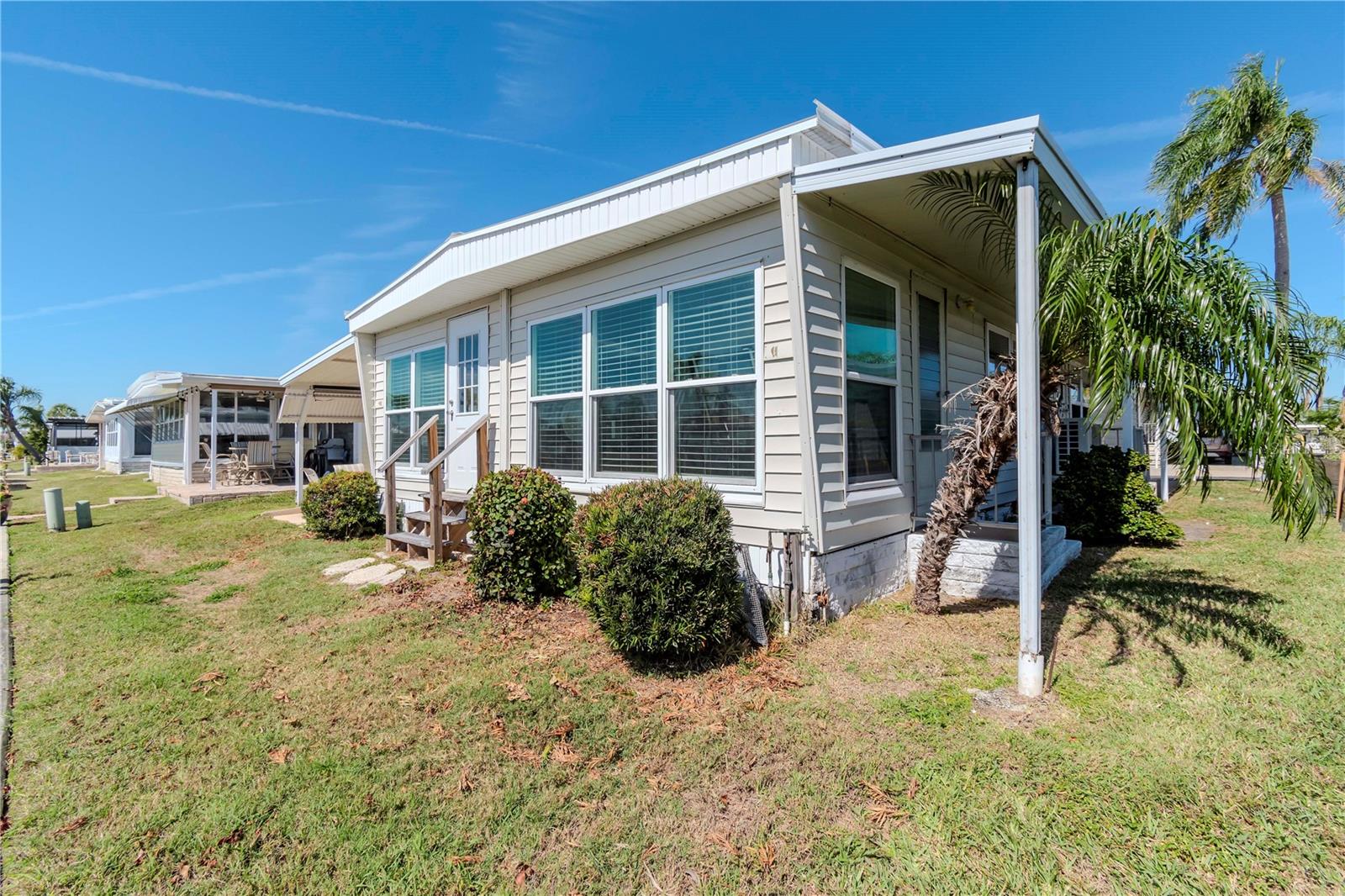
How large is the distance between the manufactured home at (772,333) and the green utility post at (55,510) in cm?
805

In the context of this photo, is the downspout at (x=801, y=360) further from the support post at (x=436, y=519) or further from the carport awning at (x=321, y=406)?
the carport awning at (x=321, y=406)

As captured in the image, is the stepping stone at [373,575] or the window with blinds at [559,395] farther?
the window with blinds at [559,395]

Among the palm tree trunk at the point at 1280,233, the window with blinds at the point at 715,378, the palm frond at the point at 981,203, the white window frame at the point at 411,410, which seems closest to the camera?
the palm frond at the point at 981,203

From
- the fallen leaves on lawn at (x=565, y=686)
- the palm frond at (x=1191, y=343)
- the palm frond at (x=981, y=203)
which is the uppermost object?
the palm frond at (x=981, y=203)

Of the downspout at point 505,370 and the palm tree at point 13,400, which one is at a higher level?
the palm tree at point 13,400

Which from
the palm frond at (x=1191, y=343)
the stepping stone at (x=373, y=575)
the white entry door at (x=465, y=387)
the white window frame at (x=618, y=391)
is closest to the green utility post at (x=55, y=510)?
the white entry door at (x=465, y=387)

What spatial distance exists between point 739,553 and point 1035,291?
262 cm

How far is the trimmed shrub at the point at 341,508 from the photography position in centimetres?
844

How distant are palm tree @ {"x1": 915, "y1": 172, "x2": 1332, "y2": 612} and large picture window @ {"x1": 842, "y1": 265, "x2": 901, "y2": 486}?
1377 millimetres

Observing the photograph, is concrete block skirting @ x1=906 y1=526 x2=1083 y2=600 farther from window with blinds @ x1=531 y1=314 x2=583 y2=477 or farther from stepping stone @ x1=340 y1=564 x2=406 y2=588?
stepping stone @ x1=340 y1=564 x2=406 y2=588

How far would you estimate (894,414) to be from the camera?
17.9 feet

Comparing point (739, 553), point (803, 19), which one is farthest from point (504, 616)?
point (803, 19)

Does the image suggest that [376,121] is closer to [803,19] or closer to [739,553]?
[803,19]

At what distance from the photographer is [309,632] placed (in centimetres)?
461
